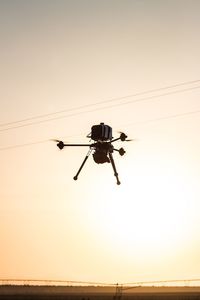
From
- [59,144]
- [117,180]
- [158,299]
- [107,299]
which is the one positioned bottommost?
[158,299]

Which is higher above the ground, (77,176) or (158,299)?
(77,176)

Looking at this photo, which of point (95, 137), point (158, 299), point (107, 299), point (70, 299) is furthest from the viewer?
point (158, 299)

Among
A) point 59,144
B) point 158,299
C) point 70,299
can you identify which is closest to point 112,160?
point 59,144

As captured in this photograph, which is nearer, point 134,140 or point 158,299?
point 134,140

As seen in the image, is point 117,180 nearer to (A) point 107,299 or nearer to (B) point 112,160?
(B) point 112,160

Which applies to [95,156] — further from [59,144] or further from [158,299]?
[158,299]

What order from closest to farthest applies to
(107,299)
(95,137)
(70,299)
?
(95,137) < (107,299) < (70,299)
